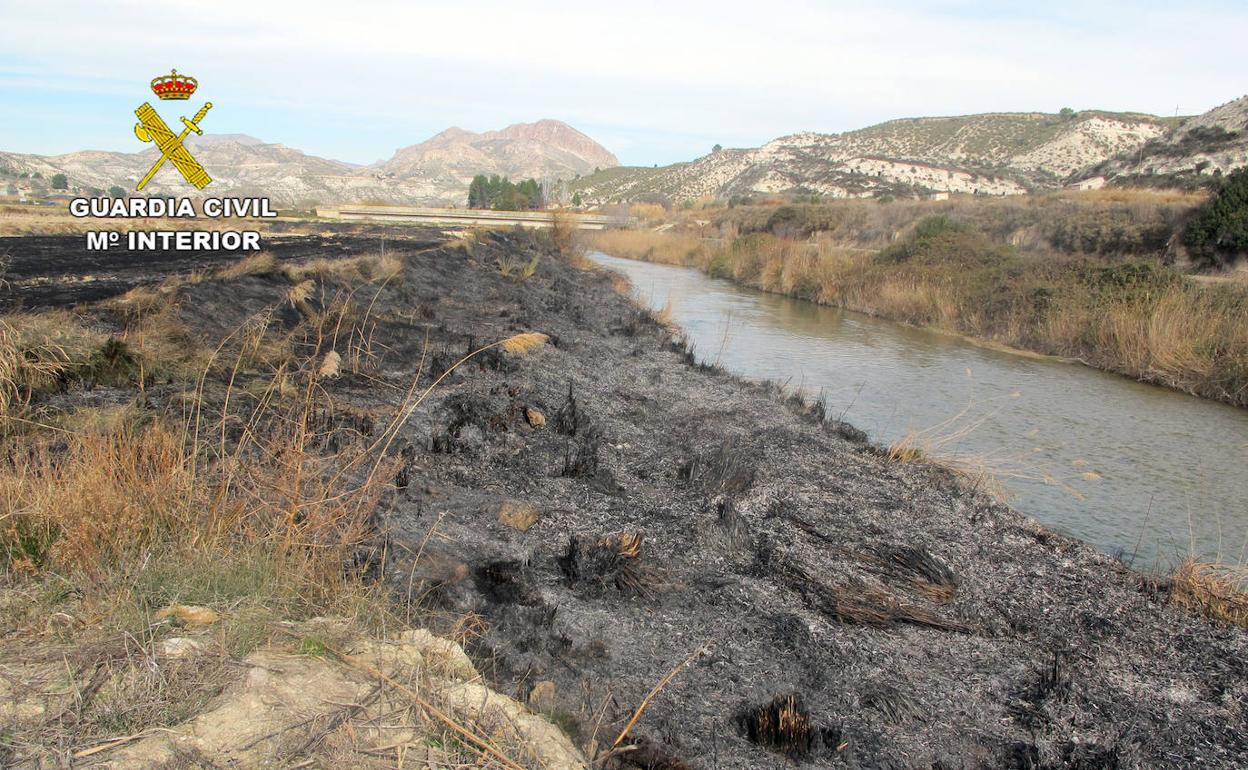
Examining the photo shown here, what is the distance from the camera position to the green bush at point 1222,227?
58.3ft

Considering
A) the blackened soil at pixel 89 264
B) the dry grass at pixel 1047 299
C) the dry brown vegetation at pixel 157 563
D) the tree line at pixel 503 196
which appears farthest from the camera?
the tree line at pixel 503 196

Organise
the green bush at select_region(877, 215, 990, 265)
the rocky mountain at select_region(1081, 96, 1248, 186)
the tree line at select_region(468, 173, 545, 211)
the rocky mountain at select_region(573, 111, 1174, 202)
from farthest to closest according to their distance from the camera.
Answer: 1. the tree line at select_region(468, 173, 545, 211)
2. the rocky mountain at select_region(573, 111, 1174, 202)
3. the rocky mountain at select_region(1081, 96, 1248, 186)
4. the green bush at select_region(877, 215, 990, 265)

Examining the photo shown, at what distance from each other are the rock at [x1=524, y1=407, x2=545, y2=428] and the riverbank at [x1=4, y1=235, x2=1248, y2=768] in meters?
0.03

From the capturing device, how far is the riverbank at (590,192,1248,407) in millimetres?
14078

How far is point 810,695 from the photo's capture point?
414 cm

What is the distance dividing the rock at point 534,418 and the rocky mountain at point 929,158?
5137 cm

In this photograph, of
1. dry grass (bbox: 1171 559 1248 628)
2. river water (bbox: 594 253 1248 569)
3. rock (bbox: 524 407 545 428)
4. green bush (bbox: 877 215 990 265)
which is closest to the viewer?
dry grass (bbox: 1171 559 1248 628)

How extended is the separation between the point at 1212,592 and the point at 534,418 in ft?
19.1

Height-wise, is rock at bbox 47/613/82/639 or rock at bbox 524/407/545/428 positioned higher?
rock at bbox 47/613/82/639

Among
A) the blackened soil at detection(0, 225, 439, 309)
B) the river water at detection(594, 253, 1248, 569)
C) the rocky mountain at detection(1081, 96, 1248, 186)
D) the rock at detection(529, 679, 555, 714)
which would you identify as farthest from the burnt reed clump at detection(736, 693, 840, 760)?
the rocky mountain at detection(1081, 96, 1248, 186)

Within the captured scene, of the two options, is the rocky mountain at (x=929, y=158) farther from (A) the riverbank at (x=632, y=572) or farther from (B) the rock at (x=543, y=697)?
(B) the rock at (x=543, y=697)

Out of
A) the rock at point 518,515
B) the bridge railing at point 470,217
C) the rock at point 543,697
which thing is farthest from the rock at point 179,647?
the bridge railing at point 470,217

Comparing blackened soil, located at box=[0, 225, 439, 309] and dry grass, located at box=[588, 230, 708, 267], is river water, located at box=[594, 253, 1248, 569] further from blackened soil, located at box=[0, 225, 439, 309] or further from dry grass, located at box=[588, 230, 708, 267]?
dry grass, located at box=[588, 230, 708, 267]

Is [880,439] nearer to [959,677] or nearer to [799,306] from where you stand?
[959,677]
